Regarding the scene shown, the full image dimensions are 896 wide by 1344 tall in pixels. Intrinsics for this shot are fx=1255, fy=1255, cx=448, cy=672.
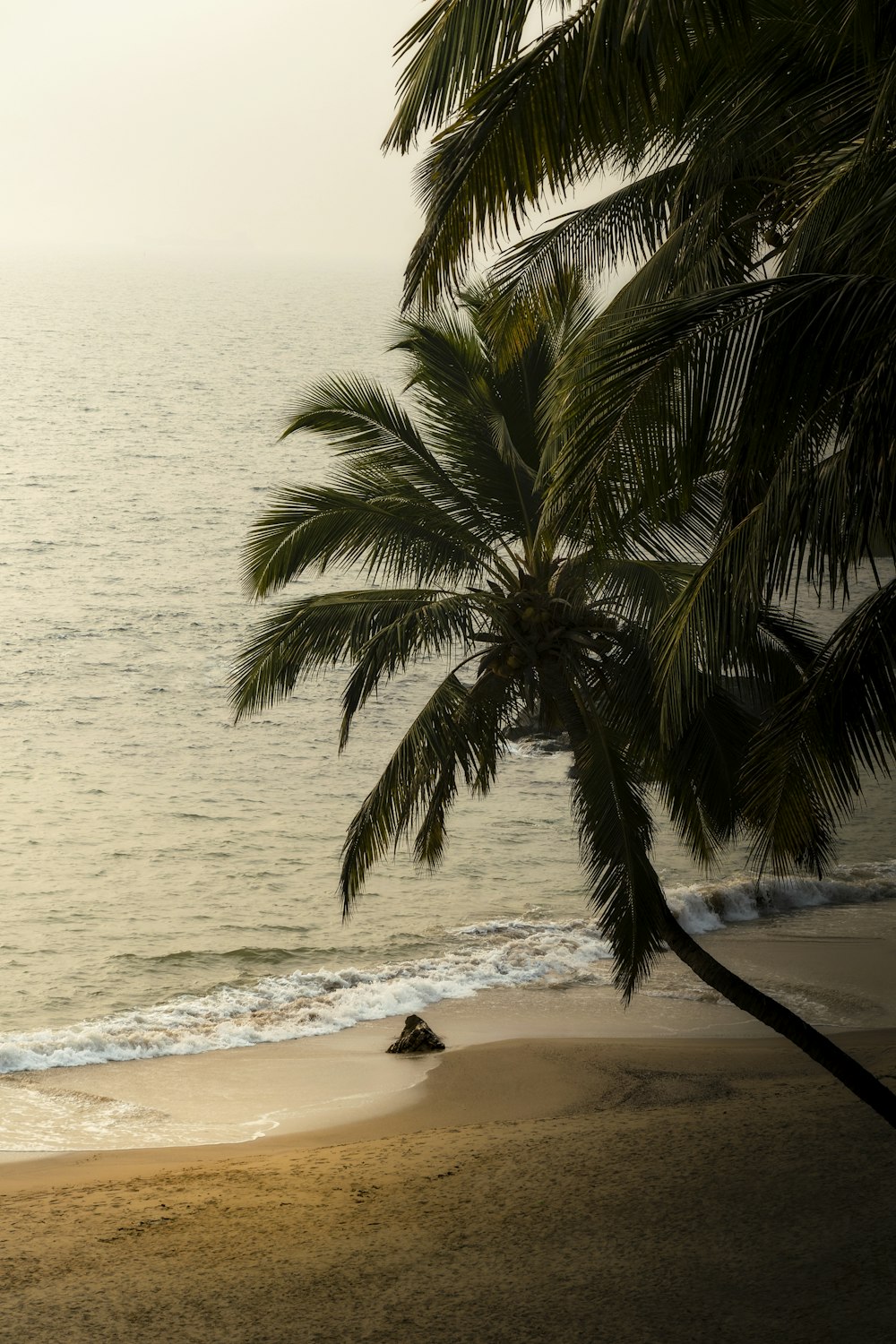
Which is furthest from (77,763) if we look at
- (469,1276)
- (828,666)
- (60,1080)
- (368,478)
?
(828,666)

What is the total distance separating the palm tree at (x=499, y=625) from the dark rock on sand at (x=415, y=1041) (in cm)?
490

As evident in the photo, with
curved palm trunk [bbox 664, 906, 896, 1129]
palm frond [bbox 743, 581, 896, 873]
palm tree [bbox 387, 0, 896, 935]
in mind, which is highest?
palm tree [bbox 387, 0, 896, 935]

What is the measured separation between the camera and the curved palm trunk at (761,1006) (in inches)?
306

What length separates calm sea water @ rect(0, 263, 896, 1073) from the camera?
17.1 metres

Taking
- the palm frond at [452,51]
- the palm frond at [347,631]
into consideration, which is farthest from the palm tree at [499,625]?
the palm frond at [452,51]

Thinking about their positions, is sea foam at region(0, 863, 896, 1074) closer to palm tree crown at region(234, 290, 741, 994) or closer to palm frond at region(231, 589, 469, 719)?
palm tree crown at region(234, 290, 741, 994)

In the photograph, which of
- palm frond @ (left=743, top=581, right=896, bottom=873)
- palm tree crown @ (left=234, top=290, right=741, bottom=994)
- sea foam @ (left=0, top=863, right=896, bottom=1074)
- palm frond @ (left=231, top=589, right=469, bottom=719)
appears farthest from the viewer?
sea foam @ (left=0, top=863, right=896, bottom=1074)

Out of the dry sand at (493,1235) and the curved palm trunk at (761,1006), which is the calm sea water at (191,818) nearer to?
the curved palm trunk at (761,1006)

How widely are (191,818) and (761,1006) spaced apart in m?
18.4

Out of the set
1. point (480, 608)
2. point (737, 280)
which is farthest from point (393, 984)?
point (737, 280)

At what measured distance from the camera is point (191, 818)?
25156 mm

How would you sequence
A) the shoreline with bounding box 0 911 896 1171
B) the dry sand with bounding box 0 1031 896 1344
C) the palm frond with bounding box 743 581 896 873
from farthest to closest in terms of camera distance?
the shoreline with bounding box 0 911 896 1171 → the dry sand with bounding box 0 1031 896 1344 → the palm frond with bounding box 743 581 896 873

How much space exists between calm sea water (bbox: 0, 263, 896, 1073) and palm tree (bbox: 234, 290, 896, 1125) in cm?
170

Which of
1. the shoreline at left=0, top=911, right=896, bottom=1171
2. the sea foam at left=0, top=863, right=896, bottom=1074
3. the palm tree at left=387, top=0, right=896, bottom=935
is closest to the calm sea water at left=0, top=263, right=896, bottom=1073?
the sea foam at left=0, top=863, right=896, bottom=1074
